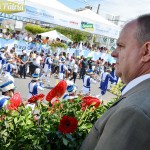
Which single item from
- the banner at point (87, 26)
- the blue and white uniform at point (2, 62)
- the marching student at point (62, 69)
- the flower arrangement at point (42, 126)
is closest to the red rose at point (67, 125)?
the flower arrangement at point (42, 126)

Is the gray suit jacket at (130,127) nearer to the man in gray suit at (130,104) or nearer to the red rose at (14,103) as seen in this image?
the man in gray suit at (130,104)

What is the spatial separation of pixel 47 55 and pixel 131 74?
17.2 metres

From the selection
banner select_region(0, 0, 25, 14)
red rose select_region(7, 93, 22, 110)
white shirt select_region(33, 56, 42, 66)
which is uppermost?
banner select_region(0, 0, 25, 14)

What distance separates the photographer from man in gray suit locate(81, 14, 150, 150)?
3.21ft

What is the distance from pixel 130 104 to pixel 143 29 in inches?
18.5

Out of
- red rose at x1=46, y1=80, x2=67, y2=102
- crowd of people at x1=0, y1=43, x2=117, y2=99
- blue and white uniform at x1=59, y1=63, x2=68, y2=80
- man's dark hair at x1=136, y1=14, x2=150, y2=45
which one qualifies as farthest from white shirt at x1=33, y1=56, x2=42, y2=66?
man's dark hair at x1=136, y1=14, x2=150, y2=45

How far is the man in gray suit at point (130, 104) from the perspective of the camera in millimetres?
979

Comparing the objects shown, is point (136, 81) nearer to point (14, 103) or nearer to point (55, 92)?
point (55, 92)

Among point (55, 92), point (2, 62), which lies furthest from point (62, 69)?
point (55, 92)

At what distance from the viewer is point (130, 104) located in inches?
41.6

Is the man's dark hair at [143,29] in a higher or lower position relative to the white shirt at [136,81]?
higher

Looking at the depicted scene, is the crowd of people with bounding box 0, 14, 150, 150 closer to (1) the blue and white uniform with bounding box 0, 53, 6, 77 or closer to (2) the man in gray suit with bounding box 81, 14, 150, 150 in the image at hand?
(2) the man in gray suit with bounding box 81, 14, 150, 150

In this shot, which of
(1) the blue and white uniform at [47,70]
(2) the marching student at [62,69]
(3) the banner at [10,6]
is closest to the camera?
(3) the banner at [10,6]

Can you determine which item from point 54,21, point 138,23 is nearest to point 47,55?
point 54,21
